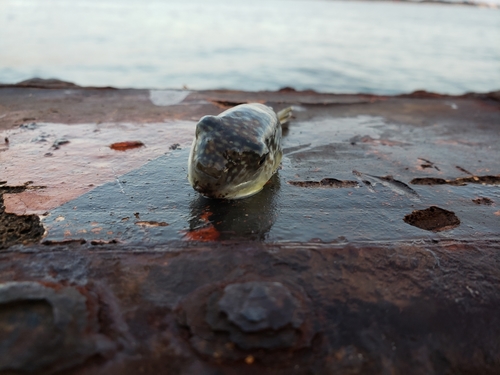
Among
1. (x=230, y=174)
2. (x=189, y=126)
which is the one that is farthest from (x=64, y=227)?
(x=189, y=126)

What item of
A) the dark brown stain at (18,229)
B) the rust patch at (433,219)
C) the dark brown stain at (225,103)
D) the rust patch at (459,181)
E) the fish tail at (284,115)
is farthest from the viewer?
the dark brown stain at (225,103)

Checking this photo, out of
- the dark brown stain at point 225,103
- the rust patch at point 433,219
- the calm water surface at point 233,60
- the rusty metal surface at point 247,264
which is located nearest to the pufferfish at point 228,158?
the rusty metal surface at point 247,264

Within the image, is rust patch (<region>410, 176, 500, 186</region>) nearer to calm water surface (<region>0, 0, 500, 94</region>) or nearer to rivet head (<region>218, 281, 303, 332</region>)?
rivet head (<region>218, 281, 303, 332</region>)

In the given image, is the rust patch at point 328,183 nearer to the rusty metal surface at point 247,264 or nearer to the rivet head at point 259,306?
the rusty metal surface at point 247,264

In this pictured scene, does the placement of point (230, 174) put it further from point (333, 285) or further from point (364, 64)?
point (364, 64)

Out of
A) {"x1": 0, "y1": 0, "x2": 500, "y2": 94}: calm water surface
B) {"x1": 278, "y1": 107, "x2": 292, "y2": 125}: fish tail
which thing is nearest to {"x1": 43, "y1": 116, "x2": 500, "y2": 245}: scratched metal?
{"x1": 278, "y1": 107, "x2": 292, "y2": 125}: fish tail

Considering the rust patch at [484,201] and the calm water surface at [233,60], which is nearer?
the rust patch at [484,201]
